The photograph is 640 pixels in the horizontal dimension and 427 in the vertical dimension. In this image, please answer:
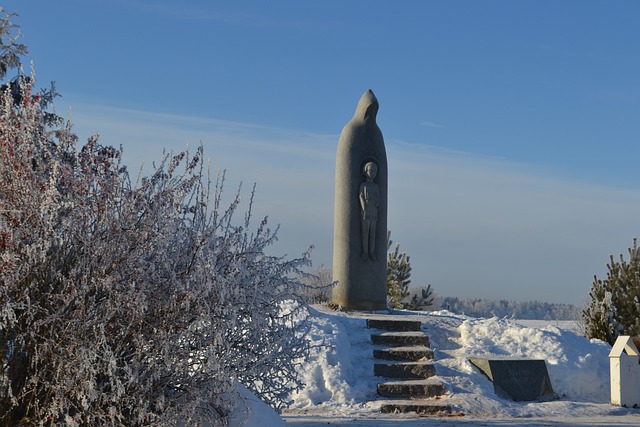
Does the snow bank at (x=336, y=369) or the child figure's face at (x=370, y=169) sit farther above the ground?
the child figure's face at (x=370, y=169)

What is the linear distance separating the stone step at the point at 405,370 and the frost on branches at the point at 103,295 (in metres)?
6.16

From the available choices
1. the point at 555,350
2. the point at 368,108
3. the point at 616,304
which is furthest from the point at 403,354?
the point at 616,304

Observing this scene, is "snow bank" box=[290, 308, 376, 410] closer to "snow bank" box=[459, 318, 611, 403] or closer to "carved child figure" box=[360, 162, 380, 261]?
"snow bank" box=[459, 318, 611, 403]

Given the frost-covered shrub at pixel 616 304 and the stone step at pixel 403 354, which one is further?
the frost-covered shrub at pixel 616 304

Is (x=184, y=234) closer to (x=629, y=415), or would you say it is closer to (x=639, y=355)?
(x=629, y=415)

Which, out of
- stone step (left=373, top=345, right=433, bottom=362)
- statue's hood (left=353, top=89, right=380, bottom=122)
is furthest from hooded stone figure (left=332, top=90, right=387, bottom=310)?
stone step (left=373, top=345, right=433, bottom=362)

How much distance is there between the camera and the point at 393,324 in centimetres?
1384

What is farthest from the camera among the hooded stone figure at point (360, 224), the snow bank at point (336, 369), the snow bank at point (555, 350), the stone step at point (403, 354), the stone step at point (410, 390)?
the hooded stone figure at point (360, 224)

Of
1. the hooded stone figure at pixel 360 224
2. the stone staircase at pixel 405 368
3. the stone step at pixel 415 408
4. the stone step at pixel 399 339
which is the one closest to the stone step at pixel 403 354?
the stone staircase at pixel 405 368

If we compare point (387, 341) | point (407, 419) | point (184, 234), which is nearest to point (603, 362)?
point (387, 341)

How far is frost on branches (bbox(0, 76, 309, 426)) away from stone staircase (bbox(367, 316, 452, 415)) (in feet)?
17.7

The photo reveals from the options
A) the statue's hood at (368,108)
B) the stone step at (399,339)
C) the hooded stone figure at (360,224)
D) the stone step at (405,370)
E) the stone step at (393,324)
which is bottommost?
the stone step at (405,370)

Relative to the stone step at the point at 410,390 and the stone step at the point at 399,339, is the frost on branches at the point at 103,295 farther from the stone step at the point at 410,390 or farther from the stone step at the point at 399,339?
the stone step at the point at 399,339

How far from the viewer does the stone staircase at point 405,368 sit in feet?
37.4
